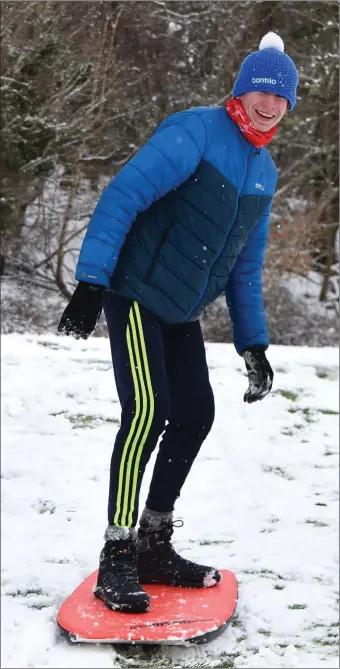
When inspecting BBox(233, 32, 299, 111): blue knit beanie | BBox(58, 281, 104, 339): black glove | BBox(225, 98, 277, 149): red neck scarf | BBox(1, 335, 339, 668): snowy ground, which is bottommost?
BBox(1, 335, 339, 668): snowy ground

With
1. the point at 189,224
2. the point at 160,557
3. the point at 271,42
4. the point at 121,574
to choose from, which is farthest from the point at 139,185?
the point at 160,557

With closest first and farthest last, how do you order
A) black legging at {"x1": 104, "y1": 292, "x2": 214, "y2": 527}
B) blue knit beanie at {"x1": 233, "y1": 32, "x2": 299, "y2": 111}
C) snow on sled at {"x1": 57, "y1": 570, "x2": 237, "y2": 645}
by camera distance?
blue knit beanie at {"x1": 233, "y1": 32, "x2": 299, "y2": 111} → black legging at {"x1": 104, "y1": 292, "x2": 214, "y2": 527} → snow on sled at {"x1": 57, "y1": 570, "x2": 237, "y2": 645}

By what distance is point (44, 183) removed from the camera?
9.20 ft

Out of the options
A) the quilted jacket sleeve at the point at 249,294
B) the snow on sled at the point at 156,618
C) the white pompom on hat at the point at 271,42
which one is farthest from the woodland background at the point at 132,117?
the snow on sled at the point at 156,618

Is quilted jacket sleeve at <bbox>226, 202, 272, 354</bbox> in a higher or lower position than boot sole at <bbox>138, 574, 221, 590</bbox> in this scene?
higher

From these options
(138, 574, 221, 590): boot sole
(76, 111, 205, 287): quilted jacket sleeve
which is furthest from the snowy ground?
(76, 111, 205, 287): quilted jacket sleeve

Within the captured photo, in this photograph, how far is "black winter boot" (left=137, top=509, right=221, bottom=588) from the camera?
237 cm

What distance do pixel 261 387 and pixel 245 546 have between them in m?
1.18

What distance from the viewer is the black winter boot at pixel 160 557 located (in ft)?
7.76

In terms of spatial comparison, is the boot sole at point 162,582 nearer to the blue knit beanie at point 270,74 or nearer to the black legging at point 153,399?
the black legging at point 153,399

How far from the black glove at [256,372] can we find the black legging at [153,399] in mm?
212

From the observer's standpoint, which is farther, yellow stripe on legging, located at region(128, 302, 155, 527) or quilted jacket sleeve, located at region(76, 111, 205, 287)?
yellow stripe on legging, located at region(128, 302, 155, 527)

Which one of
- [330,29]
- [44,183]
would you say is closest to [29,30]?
[44,183]

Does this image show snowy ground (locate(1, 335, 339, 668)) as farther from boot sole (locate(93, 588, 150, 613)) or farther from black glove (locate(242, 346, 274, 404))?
black glove (locate(242, 346, 274, 404))
